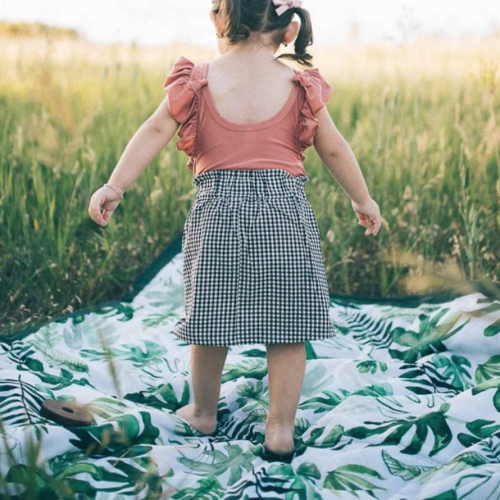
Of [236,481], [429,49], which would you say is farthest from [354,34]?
[236,481]

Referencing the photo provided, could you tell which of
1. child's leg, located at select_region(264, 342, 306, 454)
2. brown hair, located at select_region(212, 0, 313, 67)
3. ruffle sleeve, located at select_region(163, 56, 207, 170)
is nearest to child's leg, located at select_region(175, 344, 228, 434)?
child's leg, located at select_region(264, 342, 306, 454)

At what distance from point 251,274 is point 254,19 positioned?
520mm

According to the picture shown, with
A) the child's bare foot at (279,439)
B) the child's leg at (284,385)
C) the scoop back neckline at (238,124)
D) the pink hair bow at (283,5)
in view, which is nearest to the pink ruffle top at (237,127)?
the scoop back neckline at (238,124)

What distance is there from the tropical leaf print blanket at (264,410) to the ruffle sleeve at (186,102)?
0.45 m

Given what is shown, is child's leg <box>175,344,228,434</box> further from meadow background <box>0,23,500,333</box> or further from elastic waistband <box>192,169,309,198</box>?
meadow background <box>0,23,500,333</box>

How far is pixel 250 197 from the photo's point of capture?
1684mm

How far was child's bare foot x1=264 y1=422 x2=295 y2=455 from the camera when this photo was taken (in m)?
1.60

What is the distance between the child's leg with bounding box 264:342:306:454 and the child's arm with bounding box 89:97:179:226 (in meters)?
0.45

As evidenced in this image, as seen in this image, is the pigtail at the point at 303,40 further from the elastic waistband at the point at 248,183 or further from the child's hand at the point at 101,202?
the child's hand at the point at 101,202

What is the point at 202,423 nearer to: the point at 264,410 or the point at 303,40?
the point at 264,410

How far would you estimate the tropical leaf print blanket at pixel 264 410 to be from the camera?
1.42 m

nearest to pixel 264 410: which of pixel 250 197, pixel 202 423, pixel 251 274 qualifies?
pixel 202 423

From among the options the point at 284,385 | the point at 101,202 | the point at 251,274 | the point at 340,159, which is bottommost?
the point at 284,385

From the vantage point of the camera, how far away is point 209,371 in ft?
5.68
